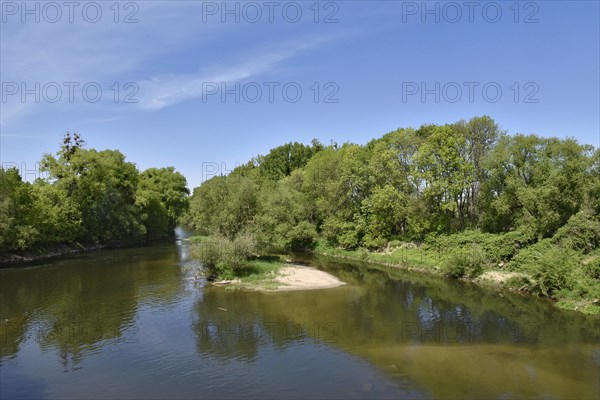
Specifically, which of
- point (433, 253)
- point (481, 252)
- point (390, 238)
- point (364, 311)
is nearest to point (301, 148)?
point (390, 238)

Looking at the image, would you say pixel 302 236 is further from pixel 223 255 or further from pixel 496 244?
pixel 496 244

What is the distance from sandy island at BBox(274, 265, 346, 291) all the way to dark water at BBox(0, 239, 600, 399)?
1.72 m

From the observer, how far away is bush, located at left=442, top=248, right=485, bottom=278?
46.6 m

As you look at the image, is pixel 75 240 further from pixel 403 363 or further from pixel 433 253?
pixel 403 363

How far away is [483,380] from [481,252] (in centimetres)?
2673

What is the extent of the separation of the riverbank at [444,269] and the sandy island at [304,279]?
38.8 feet

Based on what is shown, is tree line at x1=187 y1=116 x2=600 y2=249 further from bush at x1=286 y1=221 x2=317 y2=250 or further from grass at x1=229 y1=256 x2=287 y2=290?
grass at x1=229 y1=256 x2=287 y2=290

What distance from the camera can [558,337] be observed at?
2903 cm

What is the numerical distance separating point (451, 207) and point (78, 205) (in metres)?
59.1

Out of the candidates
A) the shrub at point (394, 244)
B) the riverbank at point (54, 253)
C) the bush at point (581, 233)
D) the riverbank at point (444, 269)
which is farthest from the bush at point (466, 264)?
the riverbank at point (54, 253)

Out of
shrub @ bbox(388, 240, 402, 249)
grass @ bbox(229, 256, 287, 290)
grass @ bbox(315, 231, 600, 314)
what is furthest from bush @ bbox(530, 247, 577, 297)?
shrub @ bbox(388, 240, 402, 249)

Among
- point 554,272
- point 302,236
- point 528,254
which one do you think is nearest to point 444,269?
point 528,254

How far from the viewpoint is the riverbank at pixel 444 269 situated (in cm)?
3466

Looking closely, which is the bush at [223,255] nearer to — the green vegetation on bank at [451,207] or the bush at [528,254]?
the green vegetation on bank at [451,207]
